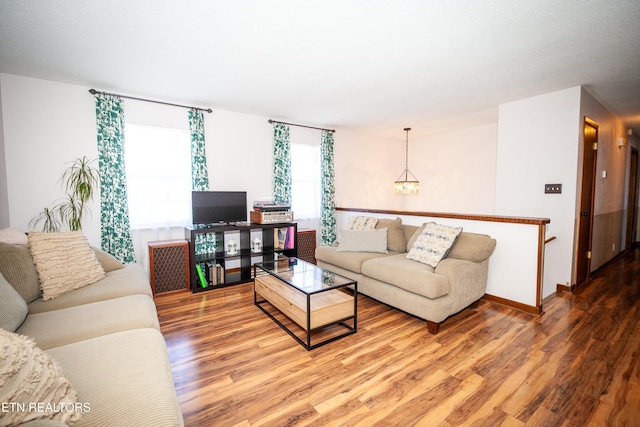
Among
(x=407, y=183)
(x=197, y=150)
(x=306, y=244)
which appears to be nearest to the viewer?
(x=197, y=150)

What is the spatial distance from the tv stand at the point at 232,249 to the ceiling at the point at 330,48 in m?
1.78

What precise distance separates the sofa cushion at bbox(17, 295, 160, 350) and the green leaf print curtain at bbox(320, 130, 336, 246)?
11.5ft

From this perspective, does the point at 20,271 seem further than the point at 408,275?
No

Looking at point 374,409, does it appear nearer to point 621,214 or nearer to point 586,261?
point 586,261

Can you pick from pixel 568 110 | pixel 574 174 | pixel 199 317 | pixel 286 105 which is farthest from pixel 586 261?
pixel 199 317

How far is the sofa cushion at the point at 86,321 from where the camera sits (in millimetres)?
1519

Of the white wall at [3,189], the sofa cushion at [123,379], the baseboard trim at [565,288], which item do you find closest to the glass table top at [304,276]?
the sofa cushion at [123,379]

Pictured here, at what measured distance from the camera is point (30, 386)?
84 centimetres

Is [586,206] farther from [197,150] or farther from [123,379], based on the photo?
[197,150]

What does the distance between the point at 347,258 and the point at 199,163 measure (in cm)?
247

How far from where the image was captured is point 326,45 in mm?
2363

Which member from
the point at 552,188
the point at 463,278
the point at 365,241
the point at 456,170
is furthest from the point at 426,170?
the point at 463,278

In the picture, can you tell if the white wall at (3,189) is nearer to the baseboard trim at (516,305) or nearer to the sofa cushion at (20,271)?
the sofa cushion at (20,271)

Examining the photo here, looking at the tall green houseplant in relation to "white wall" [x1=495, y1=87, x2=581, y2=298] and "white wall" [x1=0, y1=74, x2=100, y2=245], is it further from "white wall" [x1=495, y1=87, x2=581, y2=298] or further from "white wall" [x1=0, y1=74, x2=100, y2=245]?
"white wall" [x1=495, y1=87, x2=581, y2=298]
